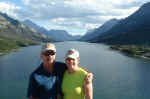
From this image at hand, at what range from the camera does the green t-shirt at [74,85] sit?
4.77 m

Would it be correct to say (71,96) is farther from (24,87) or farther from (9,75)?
(9,75)

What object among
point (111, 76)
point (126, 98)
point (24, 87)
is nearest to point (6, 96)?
point (24, 87)

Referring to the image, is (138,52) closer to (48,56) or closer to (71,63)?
(71,63)

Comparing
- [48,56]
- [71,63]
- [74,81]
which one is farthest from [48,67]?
[74,81]

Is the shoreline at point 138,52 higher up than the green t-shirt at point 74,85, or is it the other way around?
the green t-shirt at point 74,85

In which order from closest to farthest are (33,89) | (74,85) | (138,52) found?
(74,85) < (33,89) < (138,52)

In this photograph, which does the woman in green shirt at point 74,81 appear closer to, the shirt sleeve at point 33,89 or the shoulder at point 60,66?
the shoulder at point 60,66

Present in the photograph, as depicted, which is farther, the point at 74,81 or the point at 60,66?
the point at 60,66

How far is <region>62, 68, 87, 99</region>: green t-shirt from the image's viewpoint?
4773mm

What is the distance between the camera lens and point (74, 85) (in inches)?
189

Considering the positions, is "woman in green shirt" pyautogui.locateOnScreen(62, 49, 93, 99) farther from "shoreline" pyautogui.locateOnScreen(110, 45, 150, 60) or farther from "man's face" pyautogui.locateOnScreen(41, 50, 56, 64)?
"shoreline" pyautogui.locateOnScreen(110, 45, 150, 60)

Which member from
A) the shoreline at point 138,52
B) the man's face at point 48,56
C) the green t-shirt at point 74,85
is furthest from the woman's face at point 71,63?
the shoreline at point 138,52

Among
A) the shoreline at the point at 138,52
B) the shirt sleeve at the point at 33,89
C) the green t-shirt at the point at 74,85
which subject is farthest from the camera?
the shoreline at the point at 138,52

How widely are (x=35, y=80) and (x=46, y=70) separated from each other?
0.36m
